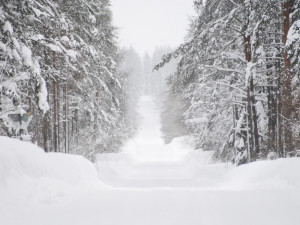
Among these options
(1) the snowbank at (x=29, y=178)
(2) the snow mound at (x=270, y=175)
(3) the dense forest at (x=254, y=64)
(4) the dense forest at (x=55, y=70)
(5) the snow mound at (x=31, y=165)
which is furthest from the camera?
(3) the dense forest at (x=254, y=64)

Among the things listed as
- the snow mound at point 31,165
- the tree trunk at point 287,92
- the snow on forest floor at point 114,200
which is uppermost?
the tree trunk at point 287,92

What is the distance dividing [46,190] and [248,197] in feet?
14.1

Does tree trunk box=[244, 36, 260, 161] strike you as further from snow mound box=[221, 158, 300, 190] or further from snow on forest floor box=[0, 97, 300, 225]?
snow on forest floor box=[0, 97, 300, 225]

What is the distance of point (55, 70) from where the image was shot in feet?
36.2

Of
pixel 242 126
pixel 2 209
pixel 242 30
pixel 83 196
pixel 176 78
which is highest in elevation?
pixel 242 30

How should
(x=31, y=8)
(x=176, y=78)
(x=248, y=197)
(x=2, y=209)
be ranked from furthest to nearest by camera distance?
(x=176, y=78), (x=31, y=8), (x=248, y=197), (x=2, y=209)

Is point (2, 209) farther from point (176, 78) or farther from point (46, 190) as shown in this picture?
point (176, 78)

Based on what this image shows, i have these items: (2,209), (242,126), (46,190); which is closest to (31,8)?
(46,190)

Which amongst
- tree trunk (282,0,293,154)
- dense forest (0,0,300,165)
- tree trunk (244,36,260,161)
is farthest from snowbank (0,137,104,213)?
tree trunk (244,36,260,161)

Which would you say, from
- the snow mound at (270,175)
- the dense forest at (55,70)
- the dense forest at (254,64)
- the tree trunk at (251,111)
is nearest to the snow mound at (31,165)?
the dense forest at (55,70)

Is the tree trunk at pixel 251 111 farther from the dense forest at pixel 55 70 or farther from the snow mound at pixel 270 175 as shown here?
the dense forest at pixel 55 70

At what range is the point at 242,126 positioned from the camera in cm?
1393

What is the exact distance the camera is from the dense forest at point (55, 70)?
9211mm

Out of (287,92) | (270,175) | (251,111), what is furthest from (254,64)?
(270,175)
